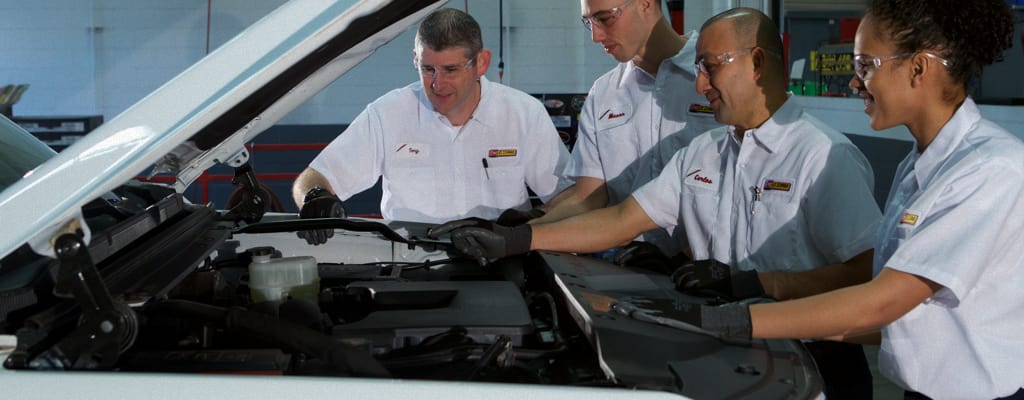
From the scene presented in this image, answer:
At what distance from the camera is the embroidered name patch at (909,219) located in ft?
5.16

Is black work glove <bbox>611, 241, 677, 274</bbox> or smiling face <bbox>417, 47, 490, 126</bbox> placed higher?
smiling face <bbox>417, 47, 490, 126</bbox>

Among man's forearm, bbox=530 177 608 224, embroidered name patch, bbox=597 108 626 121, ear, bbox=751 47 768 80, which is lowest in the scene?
man's forearm, bbox=530 177 608 224

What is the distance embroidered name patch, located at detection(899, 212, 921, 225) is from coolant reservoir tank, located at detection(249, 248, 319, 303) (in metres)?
1.12

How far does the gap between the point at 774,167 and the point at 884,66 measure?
604mm

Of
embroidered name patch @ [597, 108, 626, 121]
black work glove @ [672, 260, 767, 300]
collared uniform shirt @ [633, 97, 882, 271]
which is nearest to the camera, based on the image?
black work glove @ [672, 260, 767, 300]

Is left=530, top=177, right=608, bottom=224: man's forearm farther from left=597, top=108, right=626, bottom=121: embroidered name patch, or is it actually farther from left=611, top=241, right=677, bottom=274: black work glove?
left=611, top=241, right=677, bottom=274: black work glove

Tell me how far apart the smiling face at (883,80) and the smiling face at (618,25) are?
Result: 111 centimetres

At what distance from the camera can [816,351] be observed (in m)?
2.04

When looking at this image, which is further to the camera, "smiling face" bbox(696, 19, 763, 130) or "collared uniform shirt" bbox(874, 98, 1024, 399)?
"smiling face" bbox(696, 19, 763, 130)

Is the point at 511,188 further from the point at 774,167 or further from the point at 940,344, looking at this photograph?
the point at 940,344

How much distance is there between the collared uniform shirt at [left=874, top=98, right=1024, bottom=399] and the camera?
1.50 m

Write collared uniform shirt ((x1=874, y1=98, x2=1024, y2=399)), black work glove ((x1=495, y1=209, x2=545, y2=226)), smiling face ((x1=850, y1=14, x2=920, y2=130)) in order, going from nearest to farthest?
collared uniform shirt ((x1=874, y1=98, x2=1024, y2=399)), smiling face ((x1=850, y1=14, x2=920, y2=130)), black work glove ((x1=495, y1=209, x2=545, y2=226))

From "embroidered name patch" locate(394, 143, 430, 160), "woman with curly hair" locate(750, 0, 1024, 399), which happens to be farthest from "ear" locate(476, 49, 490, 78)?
"woman with curly hair" locate(750, 0, 1024, 399)

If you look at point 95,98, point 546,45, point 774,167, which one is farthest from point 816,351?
point 95,98
